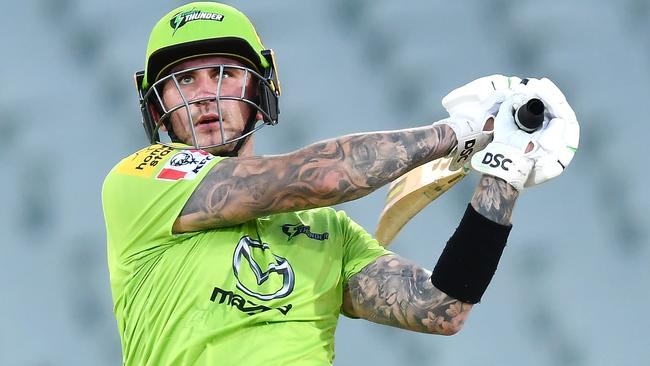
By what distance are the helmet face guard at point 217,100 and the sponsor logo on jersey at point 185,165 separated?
0.09 m

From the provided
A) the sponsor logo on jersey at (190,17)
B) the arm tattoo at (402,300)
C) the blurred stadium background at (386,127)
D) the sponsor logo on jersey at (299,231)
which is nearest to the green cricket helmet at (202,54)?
the sponsor logo on jersey at (190,17)

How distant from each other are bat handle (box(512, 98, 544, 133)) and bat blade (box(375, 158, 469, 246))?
0.22 m

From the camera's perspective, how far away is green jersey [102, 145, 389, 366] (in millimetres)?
2510

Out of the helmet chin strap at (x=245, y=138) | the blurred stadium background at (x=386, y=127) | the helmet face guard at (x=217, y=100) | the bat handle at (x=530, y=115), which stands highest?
the bat handle at (x=530, y=115)

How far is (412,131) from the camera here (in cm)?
257

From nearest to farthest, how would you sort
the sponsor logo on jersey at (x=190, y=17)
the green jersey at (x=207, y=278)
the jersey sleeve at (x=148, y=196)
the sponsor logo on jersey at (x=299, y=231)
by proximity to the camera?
the green jersey at (x=207, y=278) → the jersey sleeve at (x=148, y=196) → the sponsor logo on jersey at (x=299, y=231) → the sponsor logo on jersey at (x=190, y=17)

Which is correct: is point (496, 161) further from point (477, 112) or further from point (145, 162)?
point (145, 162)

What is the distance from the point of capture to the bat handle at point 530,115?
8.32ft

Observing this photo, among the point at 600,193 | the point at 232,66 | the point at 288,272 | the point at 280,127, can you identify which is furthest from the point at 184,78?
the point at 600,193

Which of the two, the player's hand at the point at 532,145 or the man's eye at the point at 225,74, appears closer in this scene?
the player's hand at the point at 532,145

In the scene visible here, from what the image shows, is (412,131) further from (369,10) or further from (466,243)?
(369,10)

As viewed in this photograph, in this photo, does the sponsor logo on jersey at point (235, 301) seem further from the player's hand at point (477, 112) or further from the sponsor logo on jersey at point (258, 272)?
the player's hand at point (477, 112)

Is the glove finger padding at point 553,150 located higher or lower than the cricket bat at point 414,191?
higher

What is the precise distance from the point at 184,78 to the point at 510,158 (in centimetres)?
84
